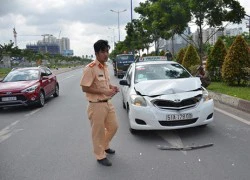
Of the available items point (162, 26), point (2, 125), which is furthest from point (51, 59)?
point (2, 125)

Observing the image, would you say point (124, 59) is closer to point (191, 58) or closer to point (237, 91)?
point (191, 58)

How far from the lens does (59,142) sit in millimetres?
6434

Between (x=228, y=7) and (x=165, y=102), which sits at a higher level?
(x=228, y=7)

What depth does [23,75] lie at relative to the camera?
12.5 meters

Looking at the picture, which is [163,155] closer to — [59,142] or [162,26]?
[59,142]

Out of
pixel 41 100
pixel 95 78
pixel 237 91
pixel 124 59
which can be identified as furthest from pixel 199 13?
pixel 124 59

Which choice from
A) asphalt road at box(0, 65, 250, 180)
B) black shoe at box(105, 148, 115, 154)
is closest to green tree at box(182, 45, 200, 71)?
asphalt road at box(0, 65, 250, 180)

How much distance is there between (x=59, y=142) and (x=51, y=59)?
89.5m

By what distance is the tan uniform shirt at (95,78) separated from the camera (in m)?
4.75

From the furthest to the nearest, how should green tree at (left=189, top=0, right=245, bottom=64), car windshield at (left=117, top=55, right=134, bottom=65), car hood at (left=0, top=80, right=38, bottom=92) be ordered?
car windshield at (left=117, top=55, right=134, bottom=65) → green tree at (left=189, top=0, right=245, bottom=64) → car hood at (left=0, top=80, right=38, bottom=92)

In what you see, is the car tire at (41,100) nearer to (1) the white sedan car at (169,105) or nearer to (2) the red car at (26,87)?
(2) the red car at (26,87)

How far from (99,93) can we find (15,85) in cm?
725

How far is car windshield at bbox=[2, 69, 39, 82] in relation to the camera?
12.3 m

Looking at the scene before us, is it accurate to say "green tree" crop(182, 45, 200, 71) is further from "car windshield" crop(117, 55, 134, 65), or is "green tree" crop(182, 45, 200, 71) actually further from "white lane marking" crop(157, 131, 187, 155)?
"white lane marking" crop(157, 131, 187, 155)
